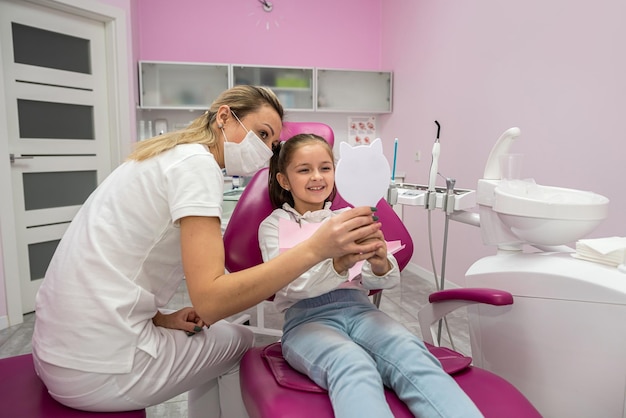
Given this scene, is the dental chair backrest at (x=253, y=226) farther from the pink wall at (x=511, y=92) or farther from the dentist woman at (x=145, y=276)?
the pink wall at (x=511, y=92)

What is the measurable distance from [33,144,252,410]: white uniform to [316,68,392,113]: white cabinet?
128 inches

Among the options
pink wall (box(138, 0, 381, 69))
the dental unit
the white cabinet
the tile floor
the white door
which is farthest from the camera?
the white cabinet

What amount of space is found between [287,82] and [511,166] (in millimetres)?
2850

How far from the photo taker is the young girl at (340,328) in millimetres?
898

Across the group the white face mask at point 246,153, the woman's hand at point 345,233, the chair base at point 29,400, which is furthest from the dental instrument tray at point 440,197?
the chair base at point 29,400

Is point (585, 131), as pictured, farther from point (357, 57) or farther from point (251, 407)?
point (357, 57)

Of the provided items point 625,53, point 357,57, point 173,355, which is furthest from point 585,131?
point 357,57

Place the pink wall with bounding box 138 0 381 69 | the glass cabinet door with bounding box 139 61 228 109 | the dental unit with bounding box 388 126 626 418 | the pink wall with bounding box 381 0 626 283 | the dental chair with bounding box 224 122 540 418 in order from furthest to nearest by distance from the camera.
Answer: the pink wall with bounding box 138 0 381 69, the glass cabinet door with bounding box 139 61 228 109, the pink wall with bounding box 381 0 626 283, the dental unit with bounding box 388 126 626 418, the dental chair with bounding box 224 122 540 418

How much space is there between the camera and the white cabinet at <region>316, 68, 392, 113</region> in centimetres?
406

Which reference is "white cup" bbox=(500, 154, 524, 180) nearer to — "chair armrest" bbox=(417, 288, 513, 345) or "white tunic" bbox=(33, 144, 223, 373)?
"chair armrest" bbox=(417, 288, 513, 345)

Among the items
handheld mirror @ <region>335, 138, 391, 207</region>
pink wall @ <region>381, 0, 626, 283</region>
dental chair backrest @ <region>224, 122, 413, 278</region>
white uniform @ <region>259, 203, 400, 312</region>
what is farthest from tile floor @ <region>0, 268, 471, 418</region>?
handheld mirror @ <region>335, 138, 391, 207</region>

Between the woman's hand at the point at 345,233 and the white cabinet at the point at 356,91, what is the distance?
3.34 metres

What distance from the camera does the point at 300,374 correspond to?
1.07 m

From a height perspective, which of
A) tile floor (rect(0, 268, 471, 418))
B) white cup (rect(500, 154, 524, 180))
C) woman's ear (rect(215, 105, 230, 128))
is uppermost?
woman's ear (rect(215, 105, 230, 128))
